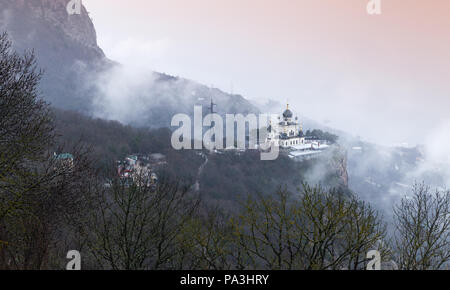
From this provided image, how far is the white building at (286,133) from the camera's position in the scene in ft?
237

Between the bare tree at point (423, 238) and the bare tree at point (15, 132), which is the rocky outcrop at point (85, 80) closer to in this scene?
the bare tree at point (15, 132)

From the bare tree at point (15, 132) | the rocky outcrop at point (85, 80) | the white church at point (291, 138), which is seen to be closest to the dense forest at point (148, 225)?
the bare tree at point (15, 132)

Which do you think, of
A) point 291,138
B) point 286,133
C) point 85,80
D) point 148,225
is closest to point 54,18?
point 85,80

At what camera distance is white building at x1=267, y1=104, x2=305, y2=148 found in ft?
237

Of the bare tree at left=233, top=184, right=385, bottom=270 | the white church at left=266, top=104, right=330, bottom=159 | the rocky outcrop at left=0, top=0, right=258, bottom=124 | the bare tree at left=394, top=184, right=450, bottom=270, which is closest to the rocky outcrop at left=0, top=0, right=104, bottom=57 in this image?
the rocky outcrop at left=0, top=0, right=258, bottom=124

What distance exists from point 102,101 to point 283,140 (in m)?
70.4

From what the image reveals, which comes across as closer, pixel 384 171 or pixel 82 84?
pixel 384 171

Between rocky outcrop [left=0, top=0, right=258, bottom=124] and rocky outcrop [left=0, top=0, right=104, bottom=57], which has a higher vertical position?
rocky outcrop [left=0, top=0, right=104, bottom=57]

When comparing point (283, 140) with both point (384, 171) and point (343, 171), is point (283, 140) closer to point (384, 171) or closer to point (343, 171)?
point (343, 171)

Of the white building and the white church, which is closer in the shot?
the white church

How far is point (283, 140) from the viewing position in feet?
236

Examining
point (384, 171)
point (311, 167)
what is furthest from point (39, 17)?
point (384, 171)

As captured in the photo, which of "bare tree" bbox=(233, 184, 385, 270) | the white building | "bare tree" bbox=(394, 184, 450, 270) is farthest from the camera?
the white building

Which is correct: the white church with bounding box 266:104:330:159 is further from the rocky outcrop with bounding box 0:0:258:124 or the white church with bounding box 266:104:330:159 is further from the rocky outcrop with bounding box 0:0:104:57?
the rocky outcrop with bounding box 0:0:104:57
